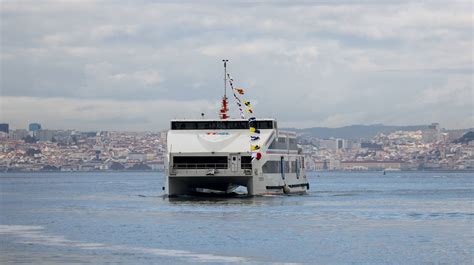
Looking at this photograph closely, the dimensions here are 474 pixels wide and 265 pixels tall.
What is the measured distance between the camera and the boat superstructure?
76000mm

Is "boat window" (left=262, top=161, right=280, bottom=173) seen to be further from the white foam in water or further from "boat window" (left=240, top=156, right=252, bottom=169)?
the white foam in water

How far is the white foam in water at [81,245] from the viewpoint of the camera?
40781mm

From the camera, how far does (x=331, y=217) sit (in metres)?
64.5

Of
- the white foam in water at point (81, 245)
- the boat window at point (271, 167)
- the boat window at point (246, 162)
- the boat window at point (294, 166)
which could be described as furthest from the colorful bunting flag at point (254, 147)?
the white foam in water at point (81, 245)

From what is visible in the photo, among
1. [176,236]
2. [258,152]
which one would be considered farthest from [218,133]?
[176,236]

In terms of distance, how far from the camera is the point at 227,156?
7612cm

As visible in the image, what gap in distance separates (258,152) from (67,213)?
14.0 meters

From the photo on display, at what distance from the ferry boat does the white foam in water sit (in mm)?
20649

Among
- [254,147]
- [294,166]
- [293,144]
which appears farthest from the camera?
[293,144]

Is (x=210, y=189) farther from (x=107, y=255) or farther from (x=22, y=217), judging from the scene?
(x=107, y=255)

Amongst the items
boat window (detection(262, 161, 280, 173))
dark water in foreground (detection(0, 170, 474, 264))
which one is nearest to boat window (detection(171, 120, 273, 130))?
boat window (detection(262, 161, 280, 173))

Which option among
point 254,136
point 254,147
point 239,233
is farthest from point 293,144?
point 239,233

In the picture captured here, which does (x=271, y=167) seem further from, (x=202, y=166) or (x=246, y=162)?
(x=202, y=166)

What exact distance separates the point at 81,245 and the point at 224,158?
31.0 m
